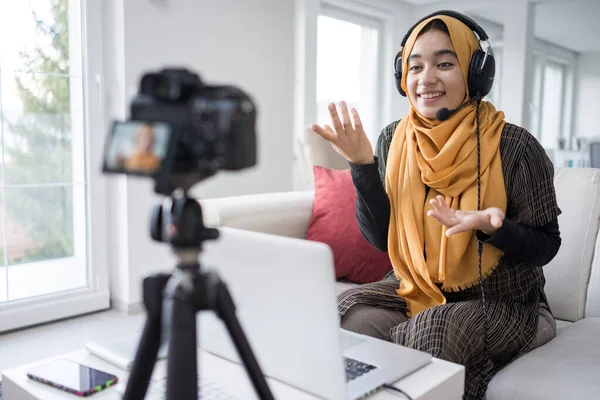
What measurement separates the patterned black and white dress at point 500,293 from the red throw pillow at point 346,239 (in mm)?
461

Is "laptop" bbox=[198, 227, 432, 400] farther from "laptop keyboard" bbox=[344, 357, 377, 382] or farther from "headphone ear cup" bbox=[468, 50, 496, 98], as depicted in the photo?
"headphone ear cup" bbox=[468, 50, 496, 98]

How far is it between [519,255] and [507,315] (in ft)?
0.49

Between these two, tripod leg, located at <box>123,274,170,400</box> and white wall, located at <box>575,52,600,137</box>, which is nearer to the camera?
tripod leg, located at <box>123,274,170,400</box>

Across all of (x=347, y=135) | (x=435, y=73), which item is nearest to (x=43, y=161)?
(x=347, y=135)

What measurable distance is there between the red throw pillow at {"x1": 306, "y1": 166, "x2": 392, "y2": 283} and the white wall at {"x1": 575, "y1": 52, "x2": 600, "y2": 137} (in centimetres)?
760

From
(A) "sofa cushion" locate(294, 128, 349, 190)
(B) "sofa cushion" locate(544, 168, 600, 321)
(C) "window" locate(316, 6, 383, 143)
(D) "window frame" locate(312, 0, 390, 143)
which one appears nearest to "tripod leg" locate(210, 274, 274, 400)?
(B) "sofa cushion" locate(544, 168, 600, 321)

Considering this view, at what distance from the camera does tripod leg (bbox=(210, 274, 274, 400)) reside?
0.55 m

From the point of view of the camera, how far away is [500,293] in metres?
1.33

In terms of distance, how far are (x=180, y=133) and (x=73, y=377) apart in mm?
665

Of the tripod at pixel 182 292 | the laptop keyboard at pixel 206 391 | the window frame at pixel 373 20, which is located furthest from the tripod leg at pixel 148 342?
the window frame at pixel 373 20

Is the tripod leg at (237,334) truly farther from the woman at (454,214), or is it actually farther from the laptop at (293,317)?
the woman at (454,214)

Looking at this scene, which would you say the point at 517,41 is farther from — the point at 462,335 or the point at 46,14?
the point at 462,335

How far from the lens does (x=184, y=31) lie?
281cm

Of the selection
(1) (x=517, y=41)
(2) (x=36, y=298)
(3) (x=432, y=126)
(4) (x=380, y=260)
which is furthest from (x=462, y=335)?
(1) (x=517, y=41)
